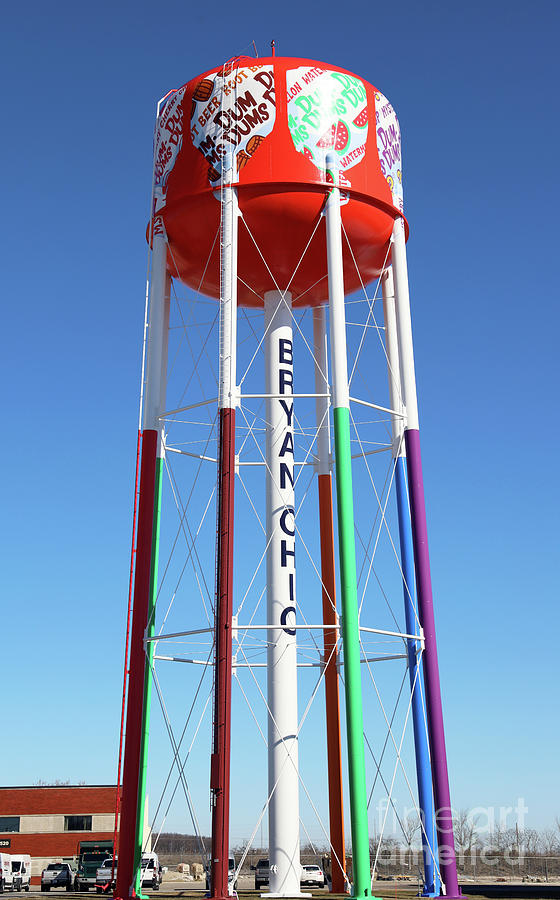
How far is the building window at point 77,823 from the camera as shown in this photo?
54125 millimetres

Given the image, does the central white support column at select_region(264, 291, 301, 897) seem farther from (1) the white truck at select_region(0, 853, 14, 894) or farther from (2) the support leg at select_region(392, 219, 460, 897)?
(1) the white truck at select_region(0, 853, 14, 894)

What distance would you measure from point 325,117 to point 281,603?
11006mm

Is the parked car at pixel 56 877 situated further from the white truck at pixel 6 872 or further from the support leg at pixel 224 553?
the support leg at pixel 224 553

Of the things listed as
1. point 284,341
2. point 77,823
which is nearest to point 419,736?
point 284,341

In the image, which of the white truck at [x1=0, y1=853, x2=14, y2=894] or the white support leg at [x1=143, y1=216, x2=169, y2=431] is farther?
the white truck at [x1=0, y1=853, x2=14, y2=894]

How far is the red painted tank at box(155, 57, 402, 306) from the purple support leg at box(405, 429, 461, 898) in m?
5.10

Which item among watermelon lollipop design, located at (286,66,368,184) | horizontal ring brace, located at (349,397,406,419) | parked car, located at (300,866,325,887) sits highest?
watermelon lollipop design, located at (286,66,368,184)

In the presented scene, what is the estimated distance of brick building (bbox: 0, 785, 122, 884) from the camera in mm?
53906

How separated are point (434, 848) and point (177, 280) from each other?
46.9 ft

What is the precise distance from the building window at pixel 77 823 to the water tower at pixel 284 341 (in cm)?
3478

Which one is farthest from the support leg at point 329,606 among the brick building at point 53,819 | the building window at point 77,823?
the building window at point 77,823

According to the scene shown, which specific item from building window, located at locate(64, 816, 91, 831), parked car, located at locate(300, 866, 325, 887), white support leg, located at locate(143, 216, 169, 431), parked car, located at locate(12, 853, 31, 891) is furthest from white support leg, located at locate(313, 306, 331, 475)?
building window, located at locate(64, 816, 91, 831)

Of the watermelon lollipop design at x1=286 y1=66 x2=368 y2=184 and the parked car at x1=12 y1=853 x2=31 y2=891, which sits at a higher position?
the watermelon lollipop design at x1=286 y1=66 x2=368 y2=184

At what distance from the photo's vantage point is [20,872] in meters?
40.1
